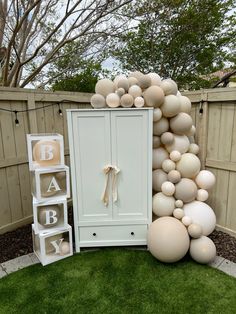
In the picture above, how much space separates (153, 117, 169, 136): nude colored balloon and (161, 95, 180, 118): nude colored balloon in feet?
0.28

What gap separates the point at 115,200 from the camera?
2.15m

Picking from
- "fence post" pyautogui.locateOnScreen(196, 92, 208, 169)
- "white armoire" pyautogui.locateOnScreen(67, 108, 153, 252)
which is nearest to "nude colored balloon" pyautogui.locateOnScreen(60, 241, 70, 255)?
"white armoire" pyautogui.locateOnScreen(67, 108, 153, 252)

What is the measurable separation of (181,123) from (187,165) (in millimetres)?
391

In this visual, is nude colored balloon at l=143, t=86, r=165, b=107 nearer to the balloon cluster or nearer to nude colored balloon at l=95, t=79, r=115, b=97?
the balloon cluster

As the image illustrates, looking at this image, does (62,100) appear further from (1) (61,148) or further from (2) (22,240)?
(2) (22,240)

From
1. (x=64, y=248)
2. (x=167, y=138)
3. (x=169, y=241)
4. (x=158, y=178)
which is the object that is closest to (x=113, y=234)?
(x=64, y=248)

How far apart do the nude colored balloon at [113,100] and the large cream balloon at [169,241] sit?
1098mm

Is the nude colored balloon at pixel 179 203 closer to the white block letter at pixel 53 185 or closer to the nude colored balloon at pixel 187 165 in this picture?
the nude colored balloon at pixel 187 165

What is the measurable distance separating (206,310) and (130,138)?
1.38m

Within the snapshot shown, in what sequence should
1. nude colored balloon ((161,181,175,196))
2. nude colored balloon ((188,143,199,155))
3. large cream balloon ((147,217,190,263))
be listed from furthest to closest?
nude colored balloon ((188,143,199,155))
nude colored balloon ((161,181,175,196))
large cream balloon ((147,217,190,263))

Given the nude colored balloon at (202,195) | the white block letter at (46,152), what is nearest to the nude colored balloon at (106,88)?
the white block letter at (46,152)

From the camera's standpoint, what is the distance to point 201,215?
212cm

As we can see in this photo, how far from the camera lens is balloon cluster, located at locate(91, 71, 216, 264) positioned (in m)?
1.96

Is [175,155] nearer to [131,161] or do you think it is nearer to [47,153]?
[131,161]
